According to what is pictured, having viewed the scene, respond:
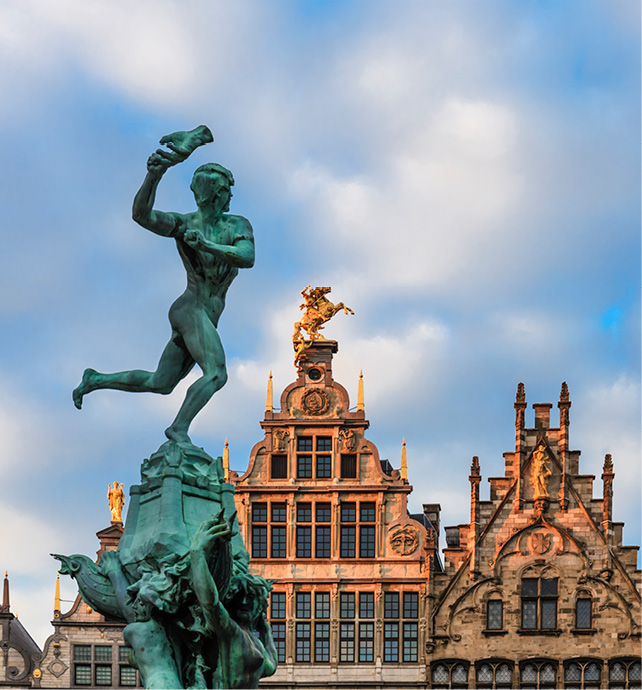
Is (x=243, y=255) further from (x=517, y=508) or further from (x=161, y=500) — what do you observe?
(x=517, y=508)

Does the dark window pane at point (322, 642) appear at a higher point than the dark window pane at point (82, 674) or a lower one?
higher

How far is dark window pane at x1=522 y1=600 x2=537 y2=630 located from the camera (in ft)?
143

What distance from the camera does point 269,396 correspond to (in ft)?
149

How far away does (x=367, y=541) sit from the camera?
44.1 m

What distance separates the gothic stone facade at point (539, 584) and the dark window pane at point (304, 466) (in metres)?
3.90

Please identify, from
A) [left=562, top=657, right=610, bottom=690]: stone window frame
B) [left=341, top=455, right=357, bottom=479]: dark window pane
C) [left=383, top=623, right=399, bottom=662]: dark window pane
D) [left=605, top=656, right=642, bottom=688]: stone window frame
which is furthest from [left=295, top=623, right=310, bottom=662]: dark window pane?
[left=605, top=656, right=642, bottom=688]: stone window frame

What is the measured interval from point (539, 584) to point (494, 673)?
2.39 metres

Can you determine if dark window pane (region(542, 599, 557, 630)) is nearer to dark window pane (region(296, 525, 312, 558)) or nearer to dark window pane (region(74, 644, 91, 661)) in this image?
dark window pane (region(296, 525, 312, 558))

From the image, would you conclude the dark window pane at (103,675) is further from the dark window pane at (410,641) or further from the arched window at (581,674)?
the arched window at (581,674)

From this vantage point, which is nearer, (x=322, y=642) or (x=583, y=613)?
(x=583, y=613)

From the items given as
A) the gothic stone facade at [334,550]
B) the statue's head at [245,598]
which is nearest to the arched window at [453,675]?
the gothic stone facade at [334,550]

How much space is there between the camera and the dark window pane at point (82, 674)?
43.9 metres

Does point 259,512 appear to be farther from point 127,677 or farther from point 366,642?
point 127,677

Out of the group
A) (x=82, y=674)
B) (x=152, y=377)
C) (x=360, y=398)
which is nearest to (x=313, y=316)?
(x=360, y=398)
